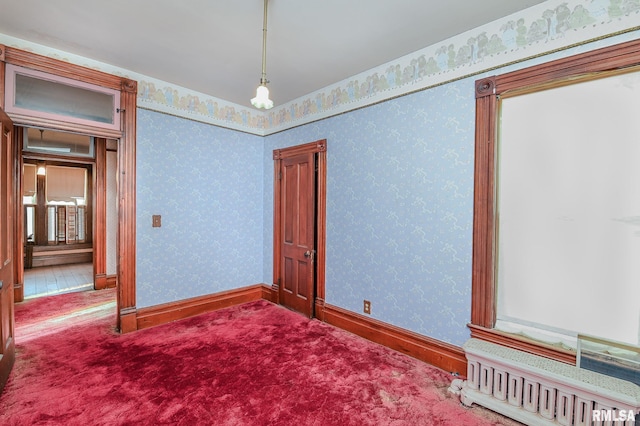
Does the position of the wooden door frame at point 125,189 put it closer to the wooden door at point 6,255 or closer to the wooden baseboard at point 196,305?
the wooden baseboard at point 196,305

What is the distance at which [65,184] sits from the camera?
280 inches

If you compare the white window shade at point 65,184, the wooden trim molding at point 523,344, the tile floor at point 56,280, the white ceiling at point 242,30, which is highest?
the white ceiling at point 242,30

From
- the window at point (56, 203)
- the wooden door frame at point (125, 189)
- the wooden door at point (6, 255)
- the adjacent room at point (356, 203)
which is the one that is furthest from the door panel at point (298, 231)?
the window at point (56, 203)

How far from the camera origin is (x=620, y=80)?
6.00 feet

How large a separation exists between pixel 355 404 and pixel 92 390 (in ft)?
6.48

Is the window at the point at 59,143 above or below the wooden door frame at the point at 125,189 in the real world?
above

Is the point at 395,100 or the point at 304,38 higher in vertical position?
the point at 304,38

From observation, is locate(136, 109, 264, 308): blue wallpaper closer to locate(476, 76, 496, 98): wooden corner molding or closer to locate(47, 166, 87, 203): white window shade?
locate(476, 76, 496, 98): wooden corner molding

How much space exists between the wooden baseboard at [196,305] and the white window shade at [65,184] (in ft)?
19.0

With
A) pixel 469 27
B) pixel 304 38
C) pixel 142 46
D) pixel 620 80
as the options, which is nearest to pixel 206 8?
pixel 304 38

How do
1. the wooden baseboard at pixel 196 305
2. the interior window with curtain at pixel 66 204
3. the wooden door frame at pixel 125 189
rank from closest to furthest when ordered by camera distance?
the wooden door frame at pixel 125 189 → the wooden baseboard at pixel 196 305 → the interior window with curtain at pixel 66 204

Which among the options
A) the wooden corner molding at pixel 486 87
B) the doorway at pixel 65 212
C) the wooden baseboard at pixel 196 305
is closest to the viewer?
the wooden corner molding at pixel 486 87

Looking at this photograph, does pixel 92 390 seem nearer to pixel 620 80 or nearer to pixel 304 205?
pixel 304 205

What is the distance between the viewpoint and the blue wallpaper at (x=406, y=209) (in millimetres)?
2475
